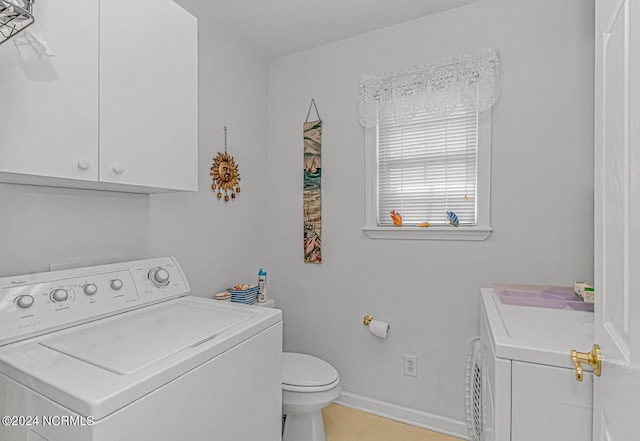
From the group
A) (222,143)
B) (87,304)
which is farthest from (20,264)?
(222,143)

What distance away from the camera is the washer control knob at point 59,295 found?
3.90 ft

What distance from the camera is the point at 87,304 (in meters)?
1.26

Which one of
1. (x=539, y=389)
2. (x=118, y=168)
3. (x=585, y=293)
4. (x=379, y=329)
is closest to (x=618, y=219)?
(x=539, y=389)

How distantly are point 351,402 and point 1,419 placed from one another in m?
1.88

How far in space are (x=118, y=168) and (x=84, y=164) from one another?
0.11 metres

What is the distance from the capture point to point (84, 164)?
112cm

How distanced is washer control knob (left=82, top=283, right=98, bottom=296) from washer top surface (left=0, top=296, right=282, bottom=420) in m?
0.11

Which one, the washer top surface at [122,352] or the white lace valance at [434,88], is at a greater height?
the white lace valance at [434,88]

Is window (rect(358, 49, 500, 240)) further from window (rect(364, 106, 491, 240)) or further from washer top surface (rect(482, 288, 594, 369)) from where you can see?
washer top surface (rect(482, 288, 594, 369))

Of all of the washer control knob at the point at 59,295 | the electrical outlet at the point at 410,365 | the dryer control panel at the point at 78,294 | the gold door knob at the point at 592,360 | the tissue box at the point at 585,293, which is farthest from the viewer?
the electrical outlet at the point at 410,365

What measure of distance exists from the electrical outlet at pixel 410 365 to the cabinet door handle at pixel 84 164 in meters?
1.98

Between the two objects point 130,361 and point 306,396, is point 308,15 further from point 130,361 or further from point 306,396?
point 306,396

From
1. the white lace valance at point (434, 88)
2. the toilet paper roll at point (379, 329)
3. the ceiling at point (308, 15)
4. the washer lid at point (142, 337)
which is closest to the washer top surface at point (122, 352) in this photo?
the washer lid at point (142, 337)

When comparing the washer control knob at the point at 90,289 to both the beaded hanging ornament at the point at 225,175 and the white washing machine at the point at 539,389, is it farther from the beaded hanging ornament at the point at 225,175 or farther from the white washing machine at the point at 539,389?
the white washing machine at the point at 539,389
